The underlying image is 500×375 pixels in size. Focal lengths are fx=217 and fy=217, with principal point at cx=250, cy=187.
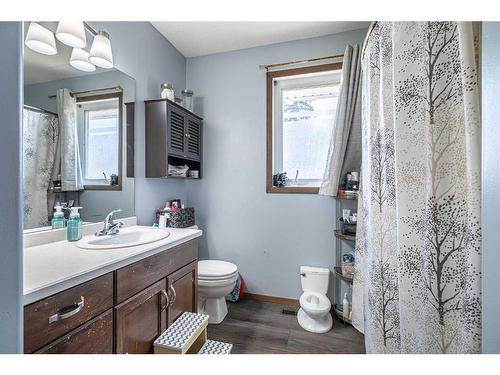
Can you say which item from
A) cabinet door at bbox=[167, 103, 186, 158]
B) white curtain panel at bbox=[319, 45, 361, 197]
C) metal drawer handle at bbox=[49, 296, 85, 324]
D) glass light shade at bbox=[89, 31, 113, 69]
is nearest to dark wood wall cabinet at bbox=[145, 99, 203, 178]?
cabinet door at bbox=[167, 103, 186, 158]

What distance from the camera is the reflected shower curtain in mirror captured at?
42.1 inches

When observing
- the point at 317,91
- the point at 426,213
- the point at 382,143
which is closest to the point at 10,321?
the point at 426,213

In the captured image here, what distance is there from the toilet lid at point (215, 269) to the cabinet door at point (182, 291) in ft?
0.73

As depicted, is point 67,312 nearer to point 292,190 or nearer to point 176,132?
point 176,132

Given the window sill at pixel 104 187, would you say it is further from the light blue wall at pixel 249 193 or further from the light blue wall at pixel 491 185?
the light blue wall at pixel 491 185

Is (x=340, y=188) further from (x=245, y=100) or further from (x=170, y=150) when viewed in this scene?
(x=170, y=150)

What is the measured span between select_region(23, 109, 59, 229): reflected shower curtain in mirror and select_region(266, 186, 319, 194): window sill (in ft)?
5.22

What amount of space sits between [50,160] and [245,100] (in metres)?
1.63

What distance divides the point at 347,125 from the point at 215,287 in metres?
1.69

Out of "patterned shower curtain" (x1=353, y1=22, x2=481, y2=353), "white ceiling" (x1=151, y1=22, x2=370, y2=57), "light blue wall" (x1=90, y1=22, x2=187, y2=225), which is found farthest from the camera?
"white ceiling" (x1=151, y1=22, x2=370, y2=57)

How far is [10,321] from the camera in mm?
389

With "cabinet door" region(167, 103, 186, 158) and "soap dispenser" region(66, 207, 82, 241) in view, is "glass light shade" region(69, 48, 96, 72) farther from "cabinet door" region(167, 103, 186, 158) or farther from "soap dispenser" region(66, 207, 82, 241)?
"soap dispenser" region(66, 207, 82, 241)

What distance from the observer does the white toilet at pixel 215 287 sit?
1.69 m

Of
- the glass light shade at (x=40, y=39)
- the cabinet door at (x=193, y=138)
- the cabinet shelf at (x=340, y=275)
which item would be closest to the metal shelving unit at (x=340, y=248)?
the cabinet shelf at (x=340, y=275)
